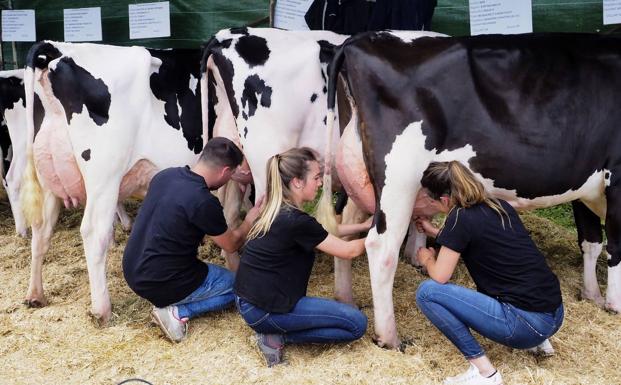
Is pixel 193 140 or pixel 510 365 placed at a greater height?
pixel 193 140

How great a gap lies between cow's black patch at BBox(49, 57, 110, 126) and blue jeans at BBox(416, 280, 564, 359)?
95.6 inches

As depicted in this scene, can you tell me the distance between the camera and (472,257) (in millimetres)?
3328

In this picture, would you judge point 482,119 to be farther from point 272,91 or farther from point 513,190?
point 272,91

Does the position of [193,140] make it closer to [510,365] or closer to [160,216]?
[160,216]

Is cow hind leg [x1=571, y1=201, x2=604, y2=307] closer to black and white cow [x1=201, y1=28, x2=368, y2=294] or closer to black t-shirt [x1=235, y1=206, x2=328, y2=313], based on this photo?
black and white cow [x1=201, y1=28, x2=368, y2=294]

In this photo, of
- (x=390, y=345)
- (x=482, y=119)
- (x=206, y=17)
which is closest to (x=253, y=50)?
(x=482, y=119)

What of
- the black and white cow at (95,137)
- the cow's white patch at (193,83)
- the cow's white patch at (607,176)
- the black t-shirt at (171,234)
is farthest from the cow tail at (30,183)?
the cow's white patch at (607,176)

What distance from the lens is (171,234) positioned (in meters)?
3.79

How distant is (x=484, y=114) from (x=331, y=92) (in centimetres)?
93

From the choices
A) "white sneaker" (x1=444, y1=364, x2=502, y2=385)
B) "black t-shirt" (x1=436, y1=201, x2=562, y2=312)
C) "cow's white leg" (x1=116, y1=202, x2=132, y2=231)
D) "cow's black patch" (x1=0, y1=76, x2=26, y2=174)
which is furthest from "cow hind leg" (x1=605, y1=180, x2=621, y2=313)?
"cow's black patch" (x1=0, y1=76, x2=26, y2=174)

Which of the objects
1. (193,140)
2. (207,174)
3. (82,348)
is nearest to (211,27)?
(193,140)

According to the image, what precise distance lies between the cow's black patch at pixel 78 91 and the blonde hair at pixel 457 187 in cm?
220

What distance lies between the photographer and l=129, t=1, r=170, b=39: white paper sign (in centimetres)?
775

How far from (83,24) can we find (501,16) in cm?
501
